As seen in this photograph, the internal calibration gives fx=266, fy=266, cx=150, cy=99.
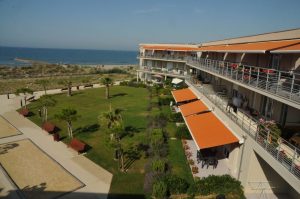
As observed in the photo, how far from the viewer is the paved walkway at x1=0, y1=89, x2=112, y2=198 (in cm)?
1577

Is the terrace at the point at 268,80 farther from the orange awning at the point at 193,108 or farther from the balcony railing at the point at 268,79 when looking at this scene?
the orange awning at the point at 193,108

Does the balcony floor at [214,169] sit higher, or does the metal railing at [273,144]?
the metal railing at [273,144]

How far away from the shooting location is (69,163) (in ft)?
63.9

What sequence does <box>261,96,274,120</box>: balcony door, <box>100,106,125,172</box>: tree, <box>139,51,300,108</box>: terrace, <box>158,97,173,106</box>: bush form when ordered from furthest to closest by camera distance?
<box>158,97,173,106</box>: bush, <box>100,106,125,172</box>: tree, <box>261,96,274,120</box>: balcony door, <box>139,51,300,108</box>: terrace

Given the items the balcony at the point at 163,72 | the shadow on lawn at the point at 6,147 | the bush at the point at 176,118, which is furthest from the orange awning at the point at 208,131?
the balcony at the point at 163,72

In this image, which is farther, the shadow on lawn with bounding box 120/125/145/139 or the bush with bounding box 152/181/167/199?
the shadow on lawn with bounding box 120/125/145/139

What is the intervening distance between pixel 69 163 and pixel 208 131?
10302mm

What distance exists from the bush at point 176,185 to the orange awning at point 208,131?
93.4 inches

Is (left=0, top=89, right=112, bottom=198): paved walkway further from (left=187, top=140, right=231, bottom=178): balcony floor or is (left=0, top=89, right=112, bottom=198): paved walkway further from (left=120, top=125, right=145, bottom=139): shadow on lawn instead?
(left=187, top=140, right=231, bottom=178): balcony floor

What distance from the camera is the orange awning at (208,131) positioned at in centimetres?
1648

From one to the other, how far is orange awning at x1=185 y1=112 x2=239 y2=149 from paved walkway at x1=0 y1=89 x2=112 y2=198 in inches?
255

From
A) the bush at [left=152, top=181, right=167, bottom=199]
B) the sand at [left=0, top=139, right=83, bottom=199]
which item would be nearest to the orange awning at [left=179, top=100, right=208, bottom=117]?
the bush at [left=152, top=181, right=167, bottom=199]

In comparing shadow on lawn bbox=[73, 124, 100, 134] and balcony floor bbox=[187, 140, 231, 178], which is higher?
balcony floor bbox=[187, 140, 231, 178]

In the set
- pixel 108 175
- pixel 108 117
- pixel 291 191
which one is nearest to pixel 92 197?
pixel 108 175
